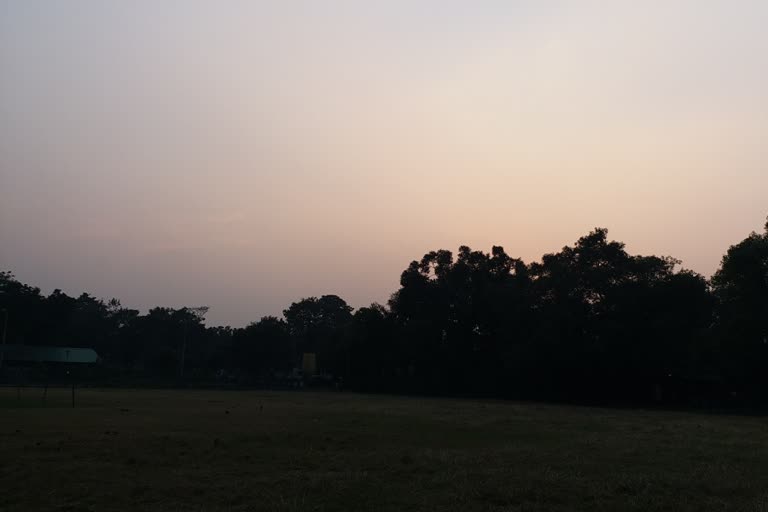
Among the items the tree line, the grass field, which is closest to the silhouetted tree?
the tree line

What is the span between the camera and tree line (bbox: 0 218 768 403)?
49.3m

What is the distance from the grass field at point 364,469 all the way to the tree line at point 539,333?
28.4m

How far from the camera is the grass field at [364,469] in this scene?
1102 centimetres

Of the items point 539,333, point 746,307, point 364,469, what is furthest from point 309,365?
point 364,469

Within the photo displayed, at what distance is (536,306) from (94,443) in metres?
52.1

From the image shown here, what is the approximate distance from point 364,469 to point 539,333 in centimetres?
4723

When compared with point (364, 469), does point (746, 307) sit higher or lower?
higher

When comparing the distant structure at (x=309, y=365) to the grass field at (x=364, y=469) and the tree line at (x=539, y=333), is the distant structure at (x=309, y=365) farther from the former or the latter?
the grass field at (x=364, y=469)

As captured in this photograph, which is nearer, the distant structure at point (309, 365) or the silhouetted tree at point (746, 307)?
the silhouetted tree at point (746, 307)

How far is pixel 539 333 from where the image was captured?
5944 centimetres

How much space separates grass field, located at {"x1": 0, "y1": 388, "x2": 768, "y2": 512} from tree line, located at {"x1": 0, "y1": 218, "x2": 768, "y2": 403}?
2838cm

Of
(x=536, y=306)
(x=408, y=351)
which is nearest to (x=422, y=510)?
(x=536, y=306)

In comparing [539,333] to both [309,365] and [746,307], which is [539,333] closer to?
[746,307]

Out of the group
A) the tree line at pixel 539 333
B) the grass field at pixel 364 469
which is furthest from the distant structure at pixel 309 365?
the grass field at pixel 364 469
